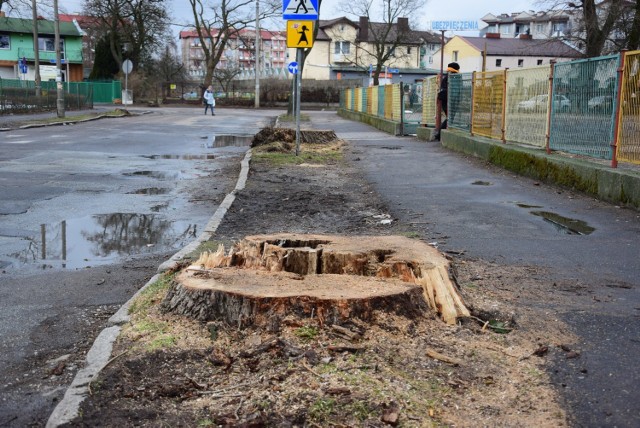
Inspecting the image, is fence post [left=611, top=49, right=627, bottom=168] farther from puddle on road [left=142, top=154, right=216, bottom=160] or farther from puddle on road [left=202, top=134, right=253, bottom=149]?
puddle on road [left=202, top=134, right=253, bottom=149]

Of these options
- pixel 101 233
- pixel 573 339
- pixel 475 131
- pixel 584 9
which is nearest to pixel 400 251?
pixel 573 339

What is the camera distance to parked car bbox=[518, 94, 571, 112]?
10.7 m

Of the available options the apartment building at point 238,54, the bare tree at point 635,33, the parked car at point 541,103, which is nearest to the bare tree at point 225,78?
the apartment building at point 238,54

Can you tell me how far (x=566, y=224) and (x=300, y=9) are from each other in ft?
24.4

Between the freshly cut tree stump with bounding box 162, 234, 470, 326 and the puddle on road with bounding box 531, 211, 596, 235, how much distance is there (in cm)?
307

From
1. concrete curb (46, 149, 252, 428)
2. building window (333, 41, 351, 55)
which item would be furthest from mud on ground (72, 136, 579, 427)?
building window (333, 41, 351, 55)

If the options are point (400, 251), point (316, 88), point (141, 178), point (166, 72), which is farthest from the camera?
point (166, 72)

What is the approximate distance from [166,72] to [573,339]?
76.1m

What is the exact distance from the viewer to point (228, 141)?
2112 cm

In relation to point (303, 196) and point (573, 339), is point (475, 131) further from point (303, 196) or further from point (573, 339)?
point (573, 339)

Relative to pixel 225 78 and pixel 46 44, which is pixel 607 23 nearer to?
pixel 225 78

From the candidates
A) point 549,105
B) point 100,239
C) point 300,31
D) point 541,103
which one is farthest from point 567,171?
point 100,239

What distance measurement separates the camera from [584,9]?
31.8 metres

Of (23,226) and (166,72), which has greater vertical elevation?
(166,72)
